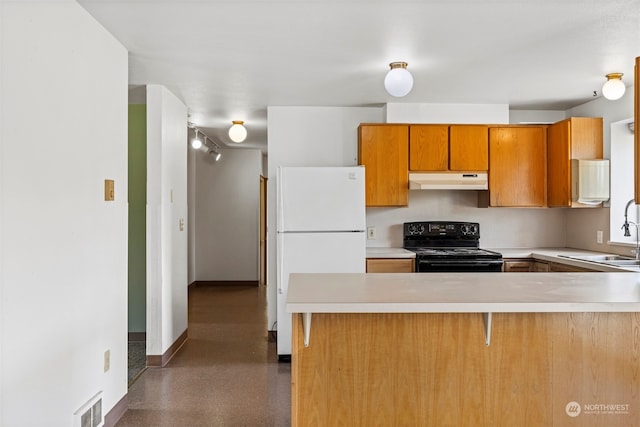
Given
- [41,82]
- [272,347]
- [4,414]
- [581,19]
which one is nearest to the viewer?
[4,414]

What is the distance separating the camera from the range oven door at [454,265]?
4023mm

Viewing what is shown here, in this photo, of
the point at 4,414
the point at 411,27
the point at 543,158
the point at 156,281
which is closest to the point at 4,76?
the point at 4,414

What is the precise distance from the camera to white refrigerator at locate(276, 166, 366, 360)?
12.8ft

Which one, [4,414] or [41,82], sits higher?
[41,82]

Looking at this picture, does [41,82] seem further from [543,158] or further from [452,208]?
[543,158]

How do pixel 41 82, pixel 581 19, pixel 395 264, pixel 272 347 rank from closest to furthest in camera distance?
pixel 41 82, pixel 581 19, pixel 395 264, pixel 272 347

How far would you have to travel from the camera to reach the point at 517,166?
4.42 meters

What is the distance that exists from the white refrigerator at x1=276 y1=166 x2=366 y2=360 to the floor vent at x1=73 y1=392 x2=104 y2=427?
1650mm

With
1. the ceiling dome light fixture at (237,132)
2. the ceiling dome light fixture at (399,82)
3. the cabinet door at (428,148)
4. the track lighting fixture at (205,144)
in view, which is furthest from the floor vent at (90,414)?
the track lighting fixture at (205,144)

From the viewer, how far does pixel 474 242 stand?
466 cm

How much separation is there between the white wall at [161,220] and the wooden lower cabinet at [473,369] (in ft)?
7.05

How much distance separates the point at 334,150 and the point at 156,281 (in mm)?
2060

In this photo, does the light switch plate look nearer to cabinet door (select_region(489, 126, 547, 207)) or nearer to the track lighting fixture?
the track lighting fixture

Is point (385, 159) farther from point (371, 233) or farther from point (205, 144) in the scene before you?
A: point (205, 144)
